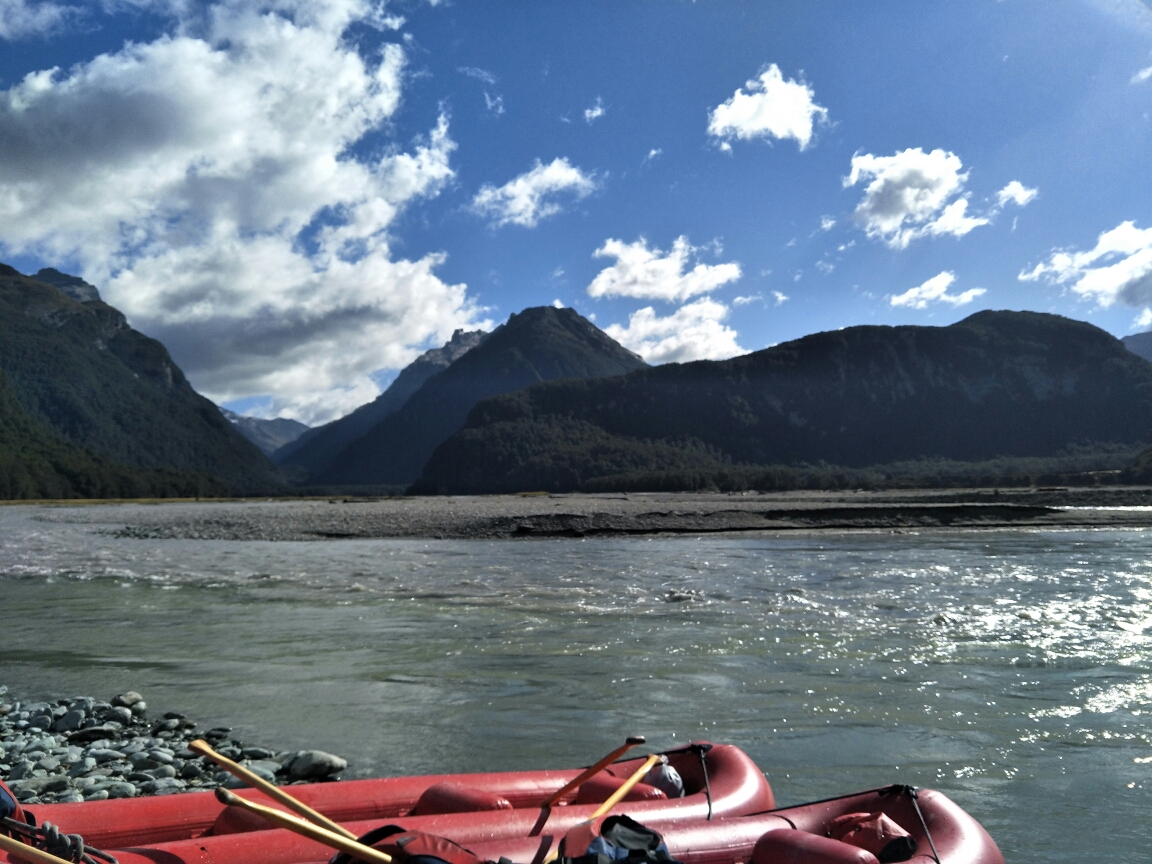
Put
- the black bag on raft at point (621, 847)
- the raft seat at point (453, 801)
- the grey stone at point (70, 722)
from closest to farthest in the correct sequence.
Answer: the black bag on raft at point (621, 847) < the raft seat at point (453, 801) < the grey stone at point (70, 722)

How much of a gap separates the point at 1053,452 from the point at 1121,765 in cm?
17537

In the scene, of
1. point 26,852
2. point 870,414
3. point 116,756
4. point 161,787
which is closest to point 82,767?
point 116,756

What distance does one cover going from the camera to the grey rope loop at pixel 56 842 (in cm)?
317

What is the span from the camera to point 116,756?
21.4ft

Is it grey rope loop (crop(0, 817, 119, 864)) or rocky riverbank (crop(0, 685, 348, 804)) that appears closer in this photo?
grey rope loop (crop(0, 817, 119, 864))

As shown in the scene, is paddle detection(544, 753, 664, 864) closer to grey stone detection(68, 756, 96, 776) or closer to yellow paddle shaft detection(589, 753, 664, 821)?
yellow paddle shaft detection(589, 753, 664, 821)

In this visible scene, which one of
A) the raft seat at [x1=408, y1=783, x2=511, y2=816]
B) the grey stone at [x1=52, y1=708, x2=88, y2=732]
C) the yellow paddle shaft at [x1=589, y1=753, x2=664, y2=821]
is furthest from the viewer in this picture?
the grey stone at [x1=52, y1=708, x2=88, y2=732]

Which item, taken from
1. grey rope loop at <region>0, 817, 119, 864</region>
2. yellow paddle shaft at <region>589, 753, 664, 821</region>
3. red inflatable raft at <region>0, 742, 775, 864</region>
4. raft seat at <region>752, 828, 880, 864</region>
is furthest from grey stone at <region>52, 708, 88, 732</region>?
raft seat at <region>752, 828, 880, 864</region>

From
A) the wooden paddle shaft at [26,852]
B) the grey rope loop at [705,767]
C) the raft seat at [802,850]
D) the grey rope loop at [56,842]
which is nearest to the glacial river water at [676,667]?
the grey rope loop at [705,767]

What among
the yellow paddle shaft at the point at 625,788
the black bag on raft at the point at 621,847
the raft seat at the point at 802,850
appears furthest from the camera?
Answer: the yellow paddle shaft at the point at 625,788

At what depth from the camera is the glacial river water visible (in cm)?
678

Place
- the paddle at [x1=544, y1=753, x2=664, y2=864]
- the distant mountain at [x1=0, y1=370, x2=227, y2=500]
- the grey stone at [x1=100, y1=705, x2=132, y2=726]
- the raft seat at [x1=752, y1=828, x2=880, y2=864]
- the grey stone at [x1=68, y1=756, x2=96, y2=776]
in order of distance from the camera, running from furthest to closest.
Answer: the distant mountain at [x1=0, y1=370, x2=227, y2=500]
the grey stone at [x1=100, y1=705, x2=132, y2=726]
the grey stone at [x1=68, y1=756, x2=96, y2=776]
the raft seat at [x1=752, y1=828, x2=880, y2=864]
the paddle at [x1=544, y1=753, x2=664, y2=864]

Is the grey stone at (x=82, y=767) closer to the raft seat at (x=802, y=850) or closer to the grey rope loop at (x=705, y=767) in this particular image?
the grey rope loop at (x=705, y=767)

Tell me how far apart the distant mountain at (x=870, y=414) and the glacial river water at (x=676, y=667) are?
133617mm
